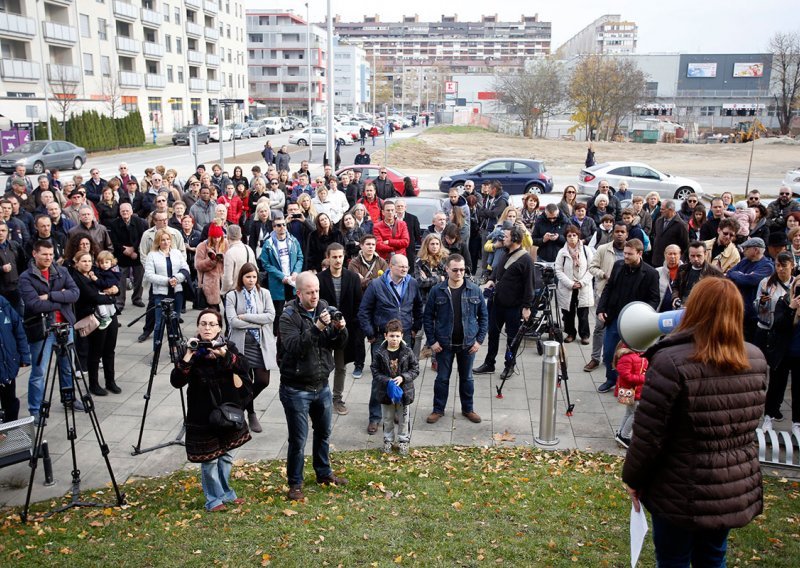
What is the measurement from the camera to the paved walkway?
23.3ft

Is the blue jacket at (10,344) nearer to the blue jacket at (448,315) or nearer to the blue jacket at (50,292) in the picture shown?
the blue jacket at (50,292)

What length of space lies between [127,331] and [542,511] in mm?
8239

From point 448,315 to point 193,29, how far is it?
73.1 metres

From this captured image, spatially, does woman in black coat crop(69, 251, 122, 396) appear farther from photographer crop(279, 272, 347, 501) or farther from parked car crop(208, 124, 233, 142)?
parked car crop(208, 124, 233, 142)

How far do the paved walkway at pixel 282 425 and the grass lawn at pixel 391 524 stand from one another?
0.52 m

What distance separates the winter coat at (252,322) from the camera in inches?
301

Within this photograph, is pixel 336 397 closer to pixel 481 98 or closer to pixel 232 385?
pixel 232 385

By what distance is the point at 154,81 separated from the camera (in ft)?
212

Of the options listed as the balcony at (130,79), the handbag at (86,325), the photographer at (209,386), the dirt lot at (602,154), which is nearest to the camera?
the photographer at (209,386)

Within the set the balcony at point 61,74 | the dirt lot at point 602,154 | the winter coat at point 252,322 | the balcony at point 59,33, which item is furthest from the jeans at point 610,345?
the balcony at point 59,33

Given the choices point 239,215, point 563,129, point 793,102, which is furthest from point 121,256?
point 793,102

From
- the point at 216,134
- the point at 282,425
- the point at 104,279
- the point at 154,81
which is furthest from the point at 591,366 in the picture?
the point at 154,81

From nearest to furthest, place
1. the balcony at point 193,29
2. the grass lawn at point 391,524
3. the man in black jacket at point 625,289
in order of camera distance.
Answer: the grass lawn at point 391,524, the man in black jacket at point 625,289, the balcony at point 193,29

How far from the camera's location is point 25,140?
37.1m
